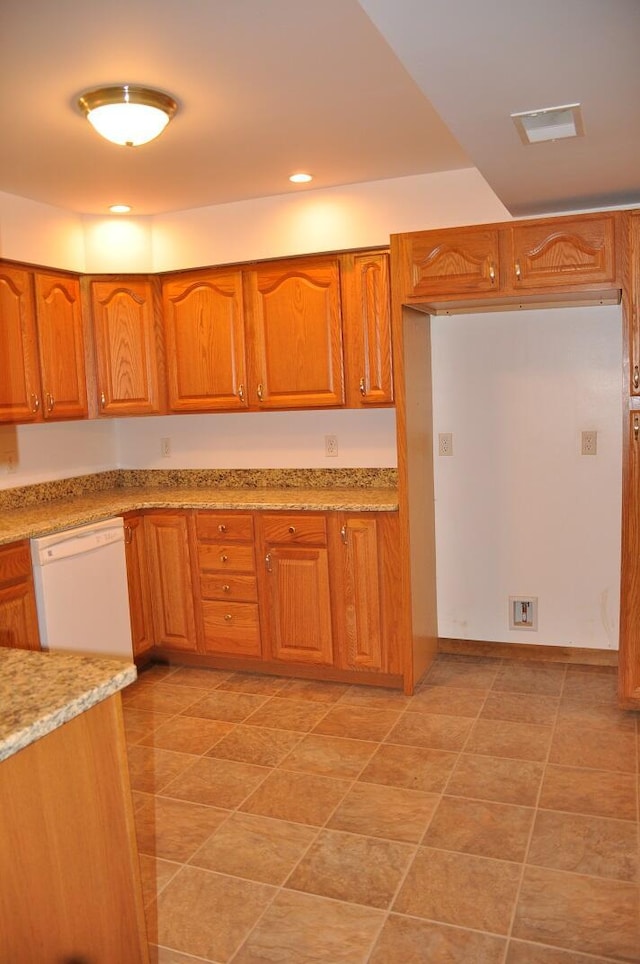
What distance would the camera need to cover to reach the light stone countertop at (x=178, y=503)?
11.3ft

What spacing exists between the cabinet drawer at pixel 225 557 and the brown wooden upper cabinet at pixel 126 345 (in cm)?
87

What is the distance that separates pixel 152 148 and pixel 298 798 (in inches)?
100

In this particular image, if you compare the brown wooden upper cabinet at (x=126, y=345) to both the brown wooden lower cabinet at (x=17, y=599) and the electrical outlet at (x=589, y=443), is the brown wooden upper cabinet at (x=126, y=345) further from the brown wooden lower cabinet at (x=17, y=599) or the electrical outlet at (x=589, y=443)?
the electrical outlet at (x=589, y=443)

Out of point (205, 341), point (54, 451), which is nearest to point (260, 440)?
point (205, 341)

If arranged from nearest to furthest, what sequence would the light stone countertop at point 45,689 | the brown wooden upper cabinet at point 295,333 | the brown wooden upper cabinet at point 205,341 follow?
the light stone countertop at point 45,689, the brown wooden upper cabinet at point 295,333, the brown wooden upper cabinet at point 205,341

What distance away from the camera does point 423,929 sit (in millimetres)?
2070

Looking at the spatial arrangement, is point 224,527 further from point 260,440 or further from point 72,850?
point 72,850

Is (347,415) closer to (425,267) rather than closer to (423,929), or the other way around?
(425,267)

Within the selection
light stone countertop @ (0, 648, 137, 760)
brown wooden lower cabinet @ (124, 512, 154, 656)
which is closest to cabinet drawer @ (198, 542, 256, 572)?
brown wooden lower cabinet @ (124, 512, 154, 656)

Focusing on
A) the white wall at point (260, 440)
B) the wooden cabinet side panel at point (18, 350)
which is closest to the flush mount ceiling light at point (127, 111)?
the wooden cabinet side panel at point (18, 350)

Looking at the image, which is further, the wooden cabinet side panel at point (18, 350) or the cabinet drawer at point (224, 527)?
the cabinet drawer at point (224, 527)

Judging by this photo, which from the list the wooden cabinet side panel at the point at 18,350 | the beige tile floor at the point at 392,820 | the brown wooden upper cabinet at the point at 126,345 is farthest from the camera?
the brown wooden upper cabinet at the point at 126,345

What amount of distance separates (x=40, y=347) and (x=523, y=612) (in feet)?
8.98

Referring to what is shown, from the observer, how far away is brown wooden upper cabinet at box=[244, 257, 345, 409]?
3.79 m
